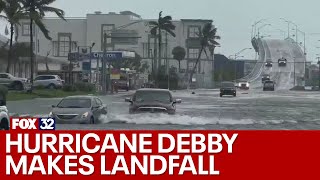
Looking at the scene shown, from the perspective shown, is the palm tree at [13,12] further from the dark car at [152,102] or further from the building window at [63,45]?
the building window at [63,45]

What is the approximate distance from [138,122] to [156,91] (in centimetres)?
255

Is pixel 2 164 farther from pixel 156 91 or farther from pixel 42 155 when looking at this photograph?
pixel 156 91

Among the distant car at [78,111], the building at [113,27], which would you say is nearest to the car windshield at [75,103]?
the distant car at [78,111]

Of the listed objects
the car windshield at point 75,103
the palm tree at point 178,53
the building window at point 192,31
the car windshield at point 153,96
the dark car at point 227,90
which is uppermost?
the building window at point 192,31

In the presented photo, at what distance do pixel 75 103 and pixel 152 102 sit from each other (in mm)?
3056

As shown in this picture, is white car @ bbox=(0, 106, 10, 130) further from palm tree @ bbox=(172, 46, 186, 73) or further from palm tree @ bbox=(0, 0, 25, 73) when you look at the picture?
palm tree @ bbox=(172, 46, 186, 73)

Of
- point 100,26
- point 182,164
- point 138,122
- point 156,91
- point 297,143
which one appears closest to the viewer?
A: point 182,164

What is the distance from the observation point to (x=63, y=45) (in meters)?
157

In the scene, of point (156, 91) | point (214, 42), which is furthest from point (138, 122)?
point (214, 42)

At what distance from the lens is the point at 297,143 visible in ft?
34.5

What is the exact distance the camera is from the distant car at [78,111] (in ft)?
90.7

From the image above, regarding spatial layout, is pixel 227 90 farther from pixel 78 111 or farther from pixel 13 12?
pixel 78 111

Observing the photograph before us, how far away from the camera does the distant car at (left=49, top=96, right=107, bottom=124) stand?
27641 mm

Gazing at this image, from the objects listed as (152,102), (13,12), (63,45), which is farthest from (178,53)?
(152,102)
